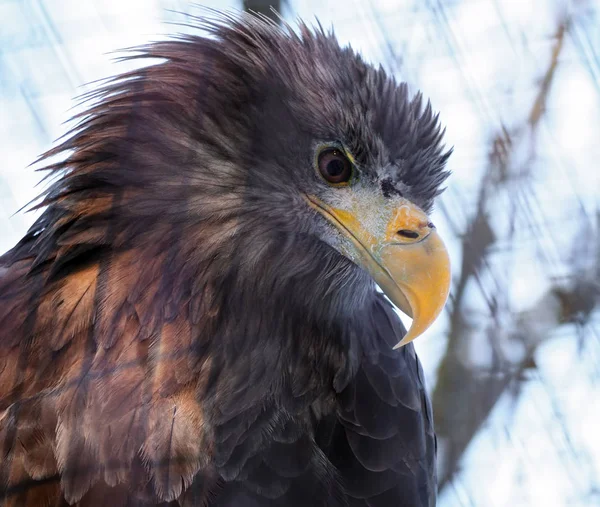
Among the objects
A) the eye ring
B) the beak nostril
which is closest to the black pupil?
the eye ring

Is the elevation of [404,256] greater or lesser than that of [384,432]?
greater

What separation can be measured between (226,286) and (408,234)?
409 mm

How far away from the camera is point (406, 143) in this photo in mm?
1910

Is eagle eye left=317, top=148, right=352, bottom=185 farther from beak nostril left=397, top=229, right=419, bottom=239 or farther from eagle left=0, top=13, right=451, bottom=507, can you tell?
beak nostril left=397, top=229, right=419, bottom=239

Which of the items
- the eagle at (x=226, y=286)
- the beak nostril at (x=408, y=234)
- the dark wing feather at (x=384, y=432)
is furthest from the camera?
the dark wing feather at (x=384, y=432)

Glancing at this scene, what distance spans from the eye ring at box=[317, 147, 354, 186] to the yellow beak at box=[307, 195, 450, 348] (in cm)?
6

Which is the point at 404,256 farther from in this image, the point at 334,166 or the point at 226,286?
the point at 226,286

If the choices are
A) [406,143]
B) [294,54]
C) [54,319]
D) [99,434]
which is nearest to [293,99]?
[294,54]

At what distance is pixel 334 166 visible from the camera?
6.04 ft

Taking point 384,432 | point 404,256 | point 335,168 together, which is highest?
point 335,168

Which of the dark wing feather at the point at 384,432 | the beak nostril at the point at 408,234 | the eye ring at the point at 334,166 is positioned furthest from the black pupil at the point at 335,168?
the dark wing feather at the point at 384,432

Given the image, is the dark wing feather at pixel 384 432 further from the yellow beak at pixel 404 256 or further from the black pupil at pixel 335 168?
the black pupil at pixel 335 168

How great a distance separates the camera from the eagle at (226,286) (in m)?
1.68

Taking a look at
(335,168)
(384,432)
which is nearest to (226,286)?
(335,168)
